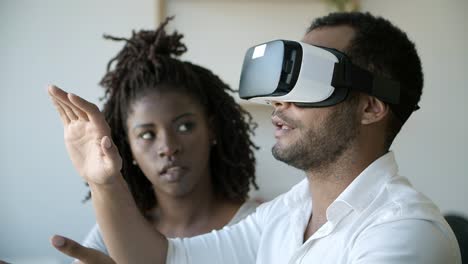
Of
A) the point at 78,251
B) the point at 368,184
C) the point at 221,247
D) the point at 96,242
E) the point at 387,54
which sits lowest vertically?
the point at 96,242

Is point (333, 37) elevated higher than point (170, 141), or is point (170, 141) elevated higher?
point (333, 37)

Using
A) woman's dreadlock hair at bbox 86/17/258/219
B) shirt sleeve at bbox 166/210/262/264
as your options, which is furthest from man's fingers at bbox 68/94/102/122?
woman's dreadlock hair at bbox 86/17/258/219

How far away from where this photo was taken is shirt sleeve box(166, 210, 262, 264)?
51.0 inches

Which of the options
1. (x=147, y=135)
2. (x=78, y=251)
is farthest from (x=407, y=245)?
(x=147, y=135)

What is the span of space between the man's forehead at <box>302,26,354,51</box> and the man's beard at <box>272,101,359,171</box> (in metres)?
0.12

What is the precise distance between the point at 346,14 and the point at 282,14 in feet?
3.99

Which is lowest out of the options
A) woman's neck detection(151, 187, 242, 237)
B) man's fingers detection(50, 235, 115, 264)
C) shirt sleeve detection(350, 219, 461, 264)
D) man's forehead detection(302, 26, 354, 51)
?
woman's neck detection(151, 187, 242, 237)

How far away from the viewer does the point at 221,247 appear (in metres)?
1.32

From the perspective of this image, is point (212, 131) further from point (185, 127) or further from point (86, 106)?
point (86, 106)

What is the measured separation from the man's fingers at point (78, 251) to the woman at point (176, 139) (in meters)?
0.65

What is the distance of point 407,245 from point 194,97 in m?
1.01

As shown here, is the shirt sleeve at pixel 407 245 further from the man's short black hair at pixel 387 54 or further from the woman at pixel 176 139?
the woman at pixel 176 139

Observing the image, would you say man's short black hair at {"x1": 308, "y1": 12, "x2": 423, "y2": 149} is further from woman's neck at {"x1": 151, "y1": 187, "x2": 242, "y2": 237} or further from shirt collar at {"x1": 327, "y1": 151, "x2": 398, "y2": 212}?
woman's neck at {"x1": 151, "y1": 187, "x2": 242, "y2": 237}

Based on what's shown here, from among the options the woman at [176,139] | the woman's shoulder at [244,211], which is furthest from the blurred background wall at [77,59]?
the woman's shoulder at [244,211]
